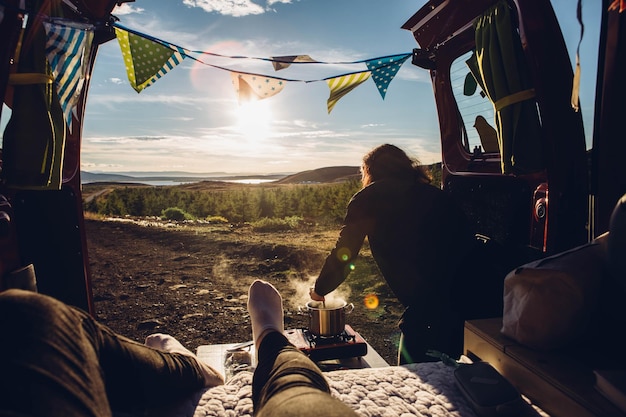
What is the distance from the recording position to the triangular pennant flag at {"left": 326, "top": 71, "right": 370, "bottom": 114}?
4.21 m

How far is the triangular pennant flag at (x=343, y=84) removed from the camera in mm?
4215

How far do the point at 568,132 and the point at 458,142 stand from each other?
1.49 m

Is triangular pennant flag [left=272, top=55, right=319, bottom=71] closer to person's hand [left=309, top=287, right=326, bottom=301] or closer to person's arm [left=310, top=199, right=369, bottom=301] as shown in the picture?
person's arm [left=310, top=199, right=369, bottom=301]

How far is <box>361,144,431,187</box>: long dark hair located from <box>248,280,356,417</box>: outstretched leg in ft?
3.83

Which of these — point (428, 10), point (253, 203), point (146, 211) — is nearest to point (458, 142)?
point (428, 10)

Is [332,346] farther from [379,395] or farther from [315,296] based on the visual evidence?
[379,395]

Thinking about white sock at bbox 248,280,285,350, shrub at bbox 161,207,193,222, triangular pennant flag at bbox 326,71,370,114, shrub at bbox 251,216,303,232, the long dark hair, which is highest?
triangular pennant flag at bbox 326,71,370,114

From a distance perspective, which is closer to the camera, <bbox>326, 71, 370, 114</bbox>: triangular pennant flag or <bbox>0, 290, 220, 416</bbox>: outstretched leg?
<bbox>0, 290, 220, 416</bbox>: outstretched leg

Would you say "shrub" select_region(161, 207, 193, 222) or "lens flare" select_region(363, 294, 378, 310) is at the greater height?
"shrub" select_region(161, 207, 193, 222)

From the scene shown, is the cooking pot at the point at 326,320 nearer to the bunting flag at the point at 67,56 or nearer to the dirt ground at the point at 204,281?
the dirt ground at the point at 204,281

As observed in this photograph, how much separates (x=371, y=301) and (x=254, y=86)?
3163 mm

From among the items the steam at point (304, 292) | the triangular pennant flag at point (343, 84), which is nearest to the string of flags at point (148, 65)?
the triangular pennant flag at point (343, 84)

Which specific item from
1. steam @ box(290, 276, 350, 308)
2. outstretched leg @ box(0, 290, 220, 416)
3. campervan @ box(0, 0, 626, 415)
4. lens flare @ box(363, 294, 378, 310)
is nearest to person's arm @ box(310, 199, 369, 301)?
campervan @ box(0, 0, 626, 415)

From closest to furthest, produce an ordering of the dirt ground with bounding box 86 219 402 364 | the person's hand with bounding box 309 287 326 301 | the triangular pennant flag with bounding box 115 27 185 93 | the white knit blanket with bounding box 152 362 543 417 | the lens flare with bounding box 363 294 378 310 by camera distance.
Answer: the white knit blanket with bounding box 152 362 543 417 → the person's hand with bounding box 309 287 326 301 → the triangular pennant flag with bounding box 115 27 185 93 → the dirt ground with bounding box 86 219 402 364 → the lens flare with bounding box 363 294 378 310
